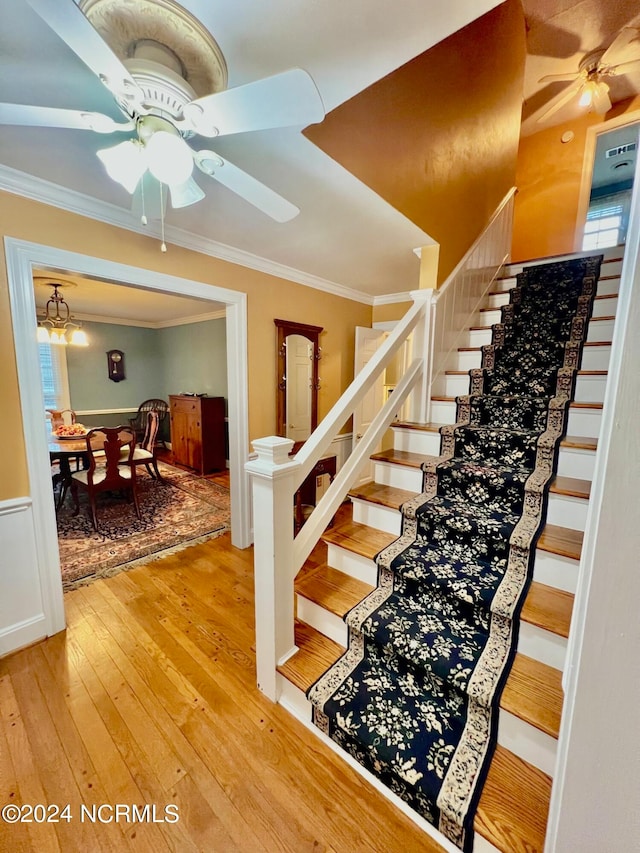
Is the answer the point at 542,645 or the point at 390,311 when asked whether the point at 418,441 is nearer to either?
the point at 542,645

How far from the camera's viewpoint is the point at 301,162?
152 cm

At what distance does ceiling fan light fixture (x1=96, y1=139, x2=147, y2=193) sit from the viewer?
1.11m

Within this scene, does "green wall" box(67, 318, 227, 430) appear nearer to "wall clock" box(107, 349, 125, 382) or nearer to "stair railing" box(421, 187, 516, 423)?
"wall clock" box(107, 349, 125, 382)

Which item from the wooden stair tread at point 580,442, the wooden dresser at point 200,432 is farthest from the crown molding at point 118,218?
the wooden dresser at point 200,432

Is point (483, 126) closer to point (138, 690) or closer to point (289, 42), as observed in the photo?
point (289, 42)

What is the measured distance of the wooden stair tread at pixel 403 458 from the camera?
190 centimetres

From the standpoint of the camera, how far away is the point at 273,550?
1307 millimetres

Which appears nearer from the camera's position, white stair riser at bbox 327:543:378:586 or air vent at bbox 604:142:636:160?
white stair riser at bbox 327:543:378:586

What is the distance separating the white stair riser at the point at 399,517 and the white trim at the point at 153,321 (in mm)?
4032

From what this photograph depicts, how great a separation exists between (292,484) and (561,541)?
1.11 metres

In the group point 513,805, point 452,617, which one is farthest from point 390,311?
point 513,805

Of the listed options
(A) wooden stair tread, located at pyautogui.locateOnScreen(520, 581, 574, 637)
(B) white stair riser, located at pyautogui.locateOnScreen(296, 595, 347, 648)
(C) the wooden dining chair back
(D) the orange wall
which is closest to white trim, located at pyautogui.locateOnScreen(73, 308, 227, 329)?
(C) the wooden dining chair back

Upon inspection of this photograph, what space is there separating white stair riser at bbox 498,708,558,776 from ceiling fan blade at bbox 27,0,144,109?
2073 millimetres

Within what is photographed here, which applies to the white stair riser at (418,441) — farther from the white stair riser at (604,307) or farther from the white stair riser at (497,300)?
the white stair riser at (497,300)
